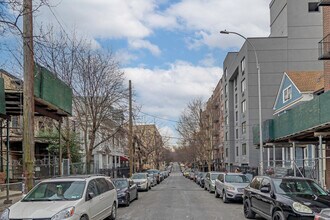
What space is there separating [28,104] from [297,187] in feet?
27.3

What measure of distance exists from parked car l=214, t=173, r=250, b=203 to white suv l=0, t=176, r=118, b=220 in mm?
8275

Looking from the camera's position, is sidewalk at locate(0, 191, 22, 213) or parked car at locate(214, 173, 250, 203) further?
parked car at locate(214, 173, 250, 203)

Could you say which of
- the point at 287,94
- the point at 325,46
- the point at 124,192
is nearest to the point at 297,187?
the point at 124,192

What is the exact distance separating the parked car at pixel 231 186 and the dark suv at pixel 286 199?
5.40 m

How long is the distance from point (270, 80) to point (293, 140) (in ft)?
99.3

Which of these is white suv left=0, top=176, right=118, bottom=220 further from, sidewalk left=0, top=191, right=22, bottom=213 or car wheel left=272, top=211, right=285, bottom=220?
sidewalk left=0, top=191, right=22, bottom=213

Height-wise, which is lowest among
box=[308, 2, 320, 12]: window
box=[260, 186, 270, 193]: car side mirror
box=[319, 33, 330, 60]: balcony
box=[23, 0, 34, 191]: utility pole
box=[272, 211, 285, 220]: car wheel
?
box=[272, 211, 285, 220]: car wheel

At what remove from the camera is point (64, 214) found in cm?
941

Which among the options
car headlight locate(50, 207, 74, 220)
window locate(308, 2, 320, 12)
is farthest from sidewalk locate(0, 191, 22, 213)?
window locate(308, 2, 320, 12)

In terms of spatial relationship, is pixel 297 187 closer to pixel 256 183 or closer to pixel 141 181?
pixel 256 183

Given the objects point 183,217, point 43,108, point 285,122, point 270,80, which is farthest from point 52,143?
point 270,80

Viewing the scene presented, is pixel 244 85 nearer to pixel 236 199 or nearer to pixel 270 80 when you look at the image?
pixel 270 80

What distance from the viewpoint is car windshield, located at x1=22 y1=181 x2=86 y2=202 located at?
1067 cm

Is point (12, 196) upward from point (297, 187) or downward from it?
downward
